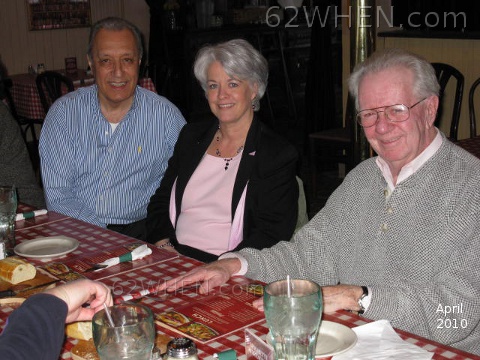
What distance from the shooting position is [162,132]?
3.36 m

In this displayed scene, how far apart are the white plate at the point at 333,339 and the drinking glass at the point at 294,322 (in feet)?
0.19

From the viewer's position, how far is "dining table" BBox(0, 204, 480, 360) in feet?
5.18

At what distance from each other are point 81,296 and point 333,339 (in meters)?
0.56

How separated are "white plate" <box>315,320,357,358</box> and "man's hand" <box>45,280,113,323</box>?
1.58 feet

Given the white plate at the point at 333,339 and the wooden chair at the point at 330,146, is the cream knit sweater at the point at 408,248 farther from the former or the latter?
the wooden chair at the point at 330,146

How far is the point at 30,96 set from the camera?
6.88 m

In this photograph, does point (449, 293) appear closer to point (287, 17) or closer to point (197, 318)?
point (197, 318)

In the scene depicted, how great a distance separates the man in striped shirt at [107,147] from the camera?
3.28 m

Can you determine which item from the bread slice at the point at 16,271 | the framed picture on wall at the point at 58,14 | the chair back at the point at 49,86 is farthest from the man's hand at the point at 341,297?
the framed picture on wall at the point at 58,14

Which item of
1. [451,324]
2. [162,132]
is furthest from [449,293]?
[162,132]

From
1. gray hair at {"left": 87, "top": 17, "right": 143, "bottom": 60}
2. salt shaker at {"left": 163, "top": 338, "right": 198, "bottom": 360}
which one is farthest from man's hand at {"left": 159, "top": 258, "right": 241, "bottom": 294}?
gray hair at {"left": 87, "top": 17, "right": 143, "bottom": 60}

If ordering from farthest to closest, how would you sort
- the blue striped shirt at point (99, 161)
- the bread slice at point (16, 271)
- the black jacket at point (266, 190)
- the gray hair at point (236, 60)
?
the blue striped shirt at point (99, 161) < the gray hair at point (236, 60) < the black jacket at point (266, 190) < the bread slice at point (16, 271)

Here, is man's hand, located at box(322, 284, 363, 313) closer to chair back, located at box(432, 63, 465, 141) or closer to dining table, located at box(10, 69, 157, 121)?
chair back, located at box(432, 63, 465, 141)

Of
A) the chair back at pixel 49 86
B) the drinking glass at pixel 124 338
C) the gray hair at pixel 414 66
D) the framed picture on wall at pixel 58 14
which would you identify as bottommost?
the drinking glass at pixel 124 338
